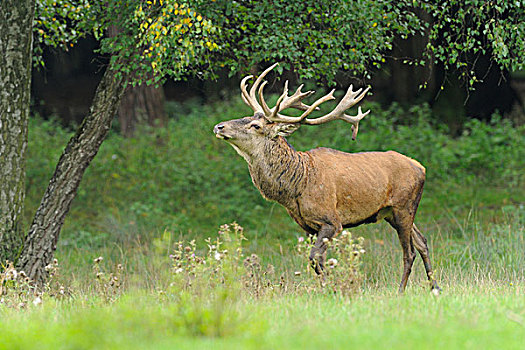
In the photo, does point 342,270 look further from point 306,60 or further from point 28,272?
point 28,272

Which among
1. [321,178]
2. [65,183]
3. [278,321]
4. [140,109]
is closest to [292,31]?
[321,178]

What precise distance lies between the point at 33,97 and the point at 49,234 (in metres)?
10.1

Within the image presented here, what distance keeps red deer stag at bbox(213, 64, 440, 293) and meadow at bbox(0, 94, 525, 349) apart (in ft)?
1.13

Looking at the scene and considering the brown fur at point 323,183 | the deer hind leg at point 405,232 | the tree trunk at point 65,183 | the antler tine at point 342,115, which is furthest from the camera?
the tree trunk at point 65,183

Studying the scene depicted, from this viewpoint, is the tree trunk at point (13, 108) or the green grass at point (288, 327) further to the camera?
the tree trunk at point (13, 108)

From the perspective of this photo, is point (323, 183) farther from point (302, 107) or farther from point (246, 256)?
point (246, 256)

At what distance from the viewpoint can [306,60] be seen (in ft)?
27.2

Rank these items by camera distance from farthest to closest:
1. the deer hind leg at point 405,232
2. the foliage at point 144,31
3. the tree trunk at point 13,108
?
1. the tree trunk at point 13,108
2. the deer hind leg at point 405,232
3. the foliage at point 144,31

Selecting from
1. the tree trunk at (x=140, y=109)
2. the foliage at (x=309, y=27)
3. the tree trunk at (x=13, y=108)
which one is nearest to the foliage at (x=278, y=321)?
the tree trunk at (x=13, y=108)

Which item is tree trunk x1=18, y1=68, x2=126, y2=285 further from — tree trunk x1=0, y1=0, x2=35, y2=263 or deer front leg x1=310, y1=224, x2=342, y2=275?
deer front leg x1=310, y1=224, x2=342, y2=275

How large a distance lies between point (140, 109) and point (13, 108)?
761 centimetres

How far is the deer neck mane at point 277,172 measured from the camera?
6996mm

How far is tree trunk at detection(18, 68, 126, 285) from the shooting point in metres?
8.20

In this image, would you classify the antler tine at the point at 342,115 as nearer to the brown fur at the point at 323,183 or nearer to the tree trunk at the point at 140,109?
the brown fur at the point at 323,183
